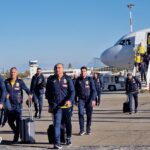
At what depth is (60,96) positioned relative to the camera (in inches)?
444

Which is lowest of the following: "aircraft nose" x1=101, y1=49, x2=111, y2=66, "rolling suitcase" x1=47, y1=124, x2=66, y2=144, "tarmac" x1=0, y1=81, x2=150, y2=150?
"tarmac" x1=0, y1=81, x2=150, y2=150

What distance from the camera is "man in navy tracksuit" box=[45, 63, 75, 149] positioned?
36.7ft

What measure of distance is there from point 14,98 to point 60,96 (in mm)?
1525

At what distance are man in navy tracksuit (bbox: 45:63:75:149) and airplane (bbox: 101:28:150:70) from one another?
2455 cm

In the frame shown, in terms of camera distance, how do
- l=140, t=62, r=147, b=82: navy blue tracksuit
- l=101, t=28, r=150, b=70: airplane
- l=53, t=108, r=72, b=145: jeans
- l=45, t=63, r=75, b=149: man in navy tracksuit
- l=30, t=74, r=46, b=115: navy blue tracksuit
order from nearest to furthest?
1. l=53, t=108, r=72, b=145: jeans
2. l=45, t=63, r=75, b=149: man in navy tracksuit
3. l=30, t=74, r=46, b=115: navy blue tracksuit
4. l=140, t=62, r=147, b=82: navy blue tracksuit
5. l=101, t=28, r=150, b=70: airplane

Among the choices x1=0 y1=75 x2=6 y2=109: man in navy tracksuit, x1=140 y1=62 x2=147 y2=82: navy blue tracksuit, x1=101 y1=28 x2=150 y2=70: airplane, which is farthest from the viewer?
x1=101 y1=28 x2=150 y2=70: airplane

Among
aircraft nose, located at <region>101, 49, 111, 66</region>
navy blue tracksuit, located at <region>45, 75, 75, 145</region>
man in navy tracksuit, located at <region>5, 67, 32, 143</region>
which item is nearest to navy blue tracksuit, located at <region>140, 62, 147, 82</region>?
aircraft nose, located at <region>101, 49, 111, 66</region>

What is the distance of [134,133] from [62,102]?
261 centimetres

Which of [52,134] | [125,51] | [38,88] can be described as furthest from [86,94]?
[125,51]

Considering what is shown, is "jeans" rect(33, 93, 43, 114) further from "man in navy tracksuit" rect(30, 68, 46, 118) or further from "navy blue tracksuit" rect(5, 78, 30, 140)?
"navy blue tracksuit" rect(5, 78, 30, 140)

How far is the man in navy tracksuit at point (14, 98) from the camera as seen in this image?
A: 12.3 metres

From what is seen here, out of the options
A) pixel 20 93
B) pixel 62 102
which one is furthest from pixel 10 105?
pixel 62 102

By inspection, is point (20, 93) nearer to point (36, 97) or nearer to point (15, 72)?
point (15, 72)

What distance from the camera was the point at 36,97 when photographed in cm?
1830
